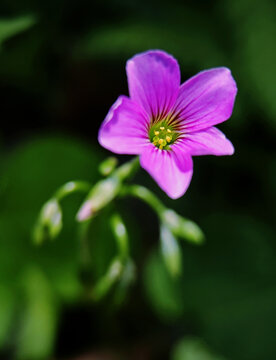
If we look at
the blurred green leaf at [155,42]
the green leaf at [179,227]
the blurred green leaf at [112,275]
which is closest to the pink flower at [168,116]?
the green leaf at [179,227]

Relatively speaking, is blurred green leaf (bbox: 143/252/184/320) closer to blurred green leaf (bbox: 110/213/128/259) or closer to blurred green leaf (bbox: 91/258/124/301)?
blurred green leaf (bbox: 91/258/124/301)

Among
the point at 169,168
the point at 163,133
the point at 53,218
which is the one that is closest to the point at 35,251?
the point at 53,218

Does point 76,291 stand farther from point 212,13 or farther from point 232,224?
point 212,13

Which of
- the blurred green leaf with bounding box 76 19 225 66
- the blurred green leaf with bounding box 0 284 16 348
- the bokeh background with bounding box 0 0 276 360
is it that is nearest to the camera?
the blurred green leaf with bounding box 0 284 16 348

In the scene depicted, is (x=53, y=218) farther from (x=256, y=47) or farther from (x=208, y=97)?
(x=256, y=47)

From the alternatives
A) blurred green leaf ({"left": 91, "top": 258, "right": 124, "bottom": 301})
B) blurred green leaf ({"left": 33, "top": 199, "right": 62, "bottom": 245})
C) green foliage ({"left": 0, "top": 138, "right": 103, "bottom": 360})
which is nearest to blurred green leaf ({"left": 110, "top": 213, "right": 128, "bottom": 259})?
blurred green leaf ({"left": 91, "top": 258, "right": 124, "bottom": 301})

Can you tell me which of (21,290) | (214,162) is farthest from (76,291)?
(214,162)
